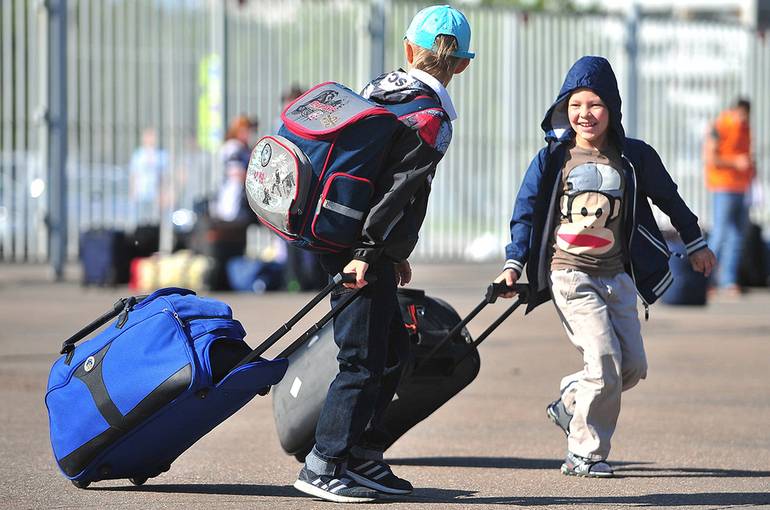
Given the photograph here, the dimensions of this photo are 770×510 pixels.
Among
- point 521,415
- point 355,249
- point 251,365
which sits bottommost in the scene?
point 521,415

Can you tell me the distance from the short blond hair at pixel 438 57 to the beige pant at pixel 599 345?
103 centimetres

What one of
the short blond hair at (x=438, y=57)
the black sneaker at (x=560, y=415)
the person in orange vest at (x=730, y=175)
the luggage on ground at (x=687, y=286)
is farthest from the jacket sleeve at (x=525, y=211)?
the person in orange vest at (x=730, y=175)

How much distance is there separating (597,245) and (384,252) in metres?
1.10

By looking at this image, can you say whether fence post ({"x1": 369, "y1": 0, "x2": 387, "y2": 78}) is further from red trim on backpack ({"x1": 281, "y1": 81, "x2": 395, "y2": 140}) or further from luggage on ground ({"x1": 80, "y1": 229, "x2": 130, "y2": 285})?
red trim on backpack ({"x1": 281, "y1": 81, "x2": 395, "y2": 140})

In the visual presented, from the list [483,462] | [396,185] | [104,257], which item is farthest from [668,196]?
[104,257]

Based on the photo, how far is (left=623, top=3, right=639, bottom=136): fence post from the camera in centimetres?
1830

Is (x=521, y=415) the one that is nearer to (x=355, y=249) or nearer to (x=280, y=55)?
(x=355, y=249)

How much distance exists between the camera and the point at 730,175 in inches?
554

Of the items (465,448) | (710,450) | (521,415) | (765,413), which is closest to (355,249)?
(465,448)

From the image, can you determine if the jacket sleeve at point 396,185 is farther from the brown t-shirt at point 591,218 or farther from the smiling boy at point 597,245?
the brown t-shirt at point 591,218

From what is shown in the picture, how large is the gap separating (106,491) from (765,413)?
3528 mm

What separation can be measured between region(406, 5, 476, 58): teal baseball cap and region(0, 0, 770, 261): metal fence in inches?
429

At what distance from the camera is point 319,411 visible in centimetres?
549

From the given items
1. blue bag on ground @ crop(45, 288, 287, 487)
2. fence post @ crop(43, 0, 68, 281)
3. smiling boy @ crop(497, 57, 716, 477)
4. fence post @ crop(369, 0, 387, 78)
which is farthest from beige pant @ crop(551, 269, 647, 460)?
fence post @ crop(369, 0, 387, 78)
